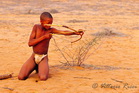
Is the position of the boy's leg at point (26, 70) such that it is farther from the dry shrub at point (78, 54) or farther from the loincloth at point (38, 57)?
the dry shrub at point (78, 54)

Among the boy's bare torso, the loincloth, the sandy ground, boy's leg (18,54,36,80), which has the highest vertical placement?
the boy's bare torso

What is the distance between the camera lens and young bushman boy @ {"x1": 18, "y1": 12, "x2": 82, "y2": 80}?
4730mm

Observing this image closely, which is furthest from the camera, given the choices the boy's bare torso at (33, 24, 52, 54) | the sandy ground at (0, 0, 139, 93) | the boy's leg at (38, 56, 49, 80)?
the boy's bare torso at (33, 24, 52, 54)

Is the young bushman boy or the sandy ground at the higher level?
the young bushman boy

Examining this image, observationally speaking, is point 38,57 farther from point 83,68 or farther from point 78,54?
point 78,54

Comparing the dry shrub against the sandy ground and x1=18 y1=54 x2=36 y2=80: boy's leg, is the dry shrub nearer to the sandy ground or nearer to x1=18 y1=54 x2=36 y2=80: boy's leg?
the sandy ground

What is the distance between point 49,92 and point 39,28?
1287mm

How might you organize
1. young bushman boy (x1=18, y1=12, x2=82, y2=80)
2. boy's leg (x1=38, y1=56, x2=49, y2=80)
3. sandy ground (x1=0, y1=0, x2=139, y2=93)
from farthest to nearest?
young bushman boy (x1=18, y1=12, x2=82, y2=80) < boy's leg (x1=38, y1=56, x2=49, y2=80) < sandy ground (x1=0, y1=0, x2=139, y2=93)

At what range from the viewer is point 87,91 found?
4109 mm

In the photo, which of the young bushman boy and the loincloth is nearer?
the young bushman boy

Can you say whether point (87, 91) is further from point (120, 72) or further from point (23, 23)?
point (23, 23)

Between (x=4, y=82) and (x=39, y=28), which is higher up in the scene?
(x=39, y=28)

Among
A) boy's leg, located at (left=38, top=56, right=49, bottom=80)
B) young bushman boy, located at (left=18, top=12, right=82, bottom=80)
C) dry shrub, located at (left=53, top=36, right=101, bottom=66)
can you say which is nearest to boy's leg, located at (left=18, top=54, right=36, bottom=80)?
young bushman boy, located at (left=18, top=12, right=82, bottom=80)

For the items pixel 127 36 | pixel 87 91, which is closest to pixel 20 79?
pixel 87 91
